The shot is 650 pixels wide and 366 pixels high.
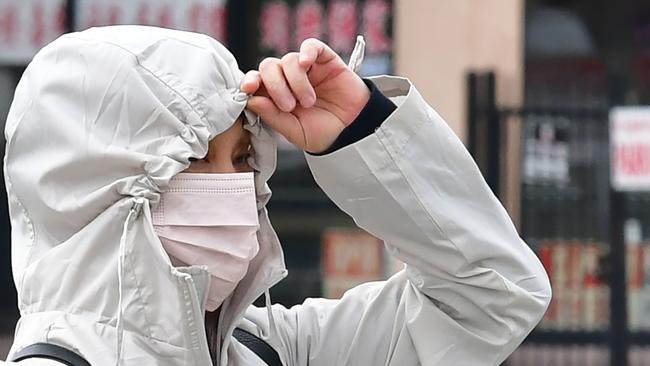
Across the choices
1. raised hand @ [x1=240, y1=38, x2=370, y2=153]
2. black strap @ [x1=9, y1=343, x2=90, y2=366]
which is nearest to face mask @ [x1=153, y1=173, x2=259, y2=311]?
raised hand @ [x1=240, y1=38, x2=370, y2=153]

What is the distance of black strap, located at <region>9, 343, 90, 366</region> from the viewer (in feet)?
5.71

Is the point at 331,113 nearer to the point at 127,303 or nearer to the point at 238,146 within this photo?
the point at 238,146

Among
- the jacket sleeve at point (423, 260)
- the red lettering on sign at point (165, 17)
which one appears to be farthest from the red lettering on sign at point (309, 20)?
the jacket sleeve at point (423, 260)

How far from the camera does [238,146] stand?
1.98 metres

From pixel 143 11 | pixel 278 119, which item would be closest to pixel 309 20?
pixel 143 11

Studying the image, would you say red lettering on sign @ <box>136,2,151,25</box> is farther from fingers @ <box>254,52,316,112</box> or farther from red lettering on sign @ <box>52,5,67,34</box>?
fingers @ <box>254,52,316,112</box>

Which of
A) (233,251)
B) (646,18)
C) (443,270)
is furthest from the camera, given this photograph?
(646,18)

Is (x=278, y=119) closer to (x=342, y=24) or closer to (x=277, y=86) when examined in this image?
(x=277, y=86)

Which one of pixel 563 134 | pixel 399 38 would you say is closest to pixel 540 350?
pixel 563 134

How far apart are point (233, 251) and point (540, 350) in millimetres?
5550

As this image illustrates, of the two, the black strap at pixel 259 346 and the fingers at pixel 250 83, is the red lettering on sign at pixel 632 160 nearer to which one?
the black strap at pixel 259 346

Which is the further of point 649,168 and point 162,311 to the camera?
point 649,168

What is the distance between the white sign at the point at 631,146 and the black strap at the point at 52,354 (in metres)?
5.39

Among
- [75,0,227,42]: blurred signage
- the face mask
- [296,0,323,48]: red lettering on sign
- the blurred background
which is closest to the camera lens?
the face mask
